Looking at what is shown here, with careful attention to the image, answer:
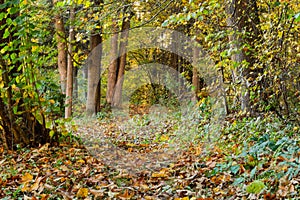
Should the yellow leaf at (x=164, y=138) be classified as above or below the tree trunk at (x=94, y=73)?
below

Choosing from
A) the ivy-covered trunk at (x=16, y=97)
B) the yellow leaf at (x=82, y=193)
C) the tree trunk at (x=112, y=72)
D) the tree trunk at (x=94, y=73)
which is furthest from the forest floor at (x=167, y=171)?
the tree trunk at (x=112, y=72)

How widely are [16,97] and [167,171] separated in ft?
8.38

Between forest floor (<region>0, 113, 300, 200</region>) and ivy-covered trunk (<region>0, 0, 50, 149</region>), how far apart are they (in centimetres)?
29

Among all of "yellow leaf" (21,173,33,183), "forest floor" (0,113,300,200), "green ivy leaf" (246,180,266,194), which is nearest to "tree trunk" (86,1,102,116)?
"forest floor" (0,113,300,200)

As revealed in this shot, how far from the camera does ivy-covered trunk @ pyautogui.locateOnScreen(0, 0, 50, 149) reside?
476 centimetres

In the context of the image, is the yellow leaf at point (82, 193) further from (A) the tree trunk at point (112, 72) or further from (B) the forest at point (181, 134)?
(A) the tree trunk at point (112, 72)

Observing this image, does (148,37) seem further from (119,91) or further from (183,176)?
(183,176)

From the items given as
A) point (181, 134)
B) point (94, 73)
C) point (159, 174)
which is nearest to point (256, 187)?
point (159, 174)

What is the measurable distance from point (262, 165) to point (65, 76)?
34.8ft

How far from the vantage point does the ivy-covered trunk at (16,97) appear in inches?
187

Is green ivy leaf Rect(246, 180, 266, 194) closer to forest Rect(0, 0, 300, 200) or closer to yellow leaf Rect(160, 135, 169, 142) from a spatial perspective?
forest Rect(0, 0, 300, 200)

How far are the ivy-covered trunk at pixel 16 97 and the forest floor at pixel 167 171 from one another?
11.4 inches

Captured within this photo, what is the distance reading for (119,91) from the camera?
18.9 metres

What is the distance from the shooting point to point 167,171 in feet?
14.3
